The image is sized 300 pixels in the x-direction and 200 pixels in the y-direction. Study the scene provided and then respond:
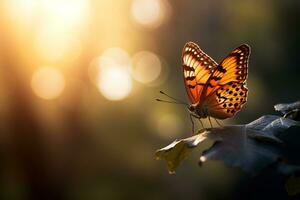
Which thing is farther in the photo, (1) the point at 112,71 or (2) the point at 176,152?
(1) the point at 112,71

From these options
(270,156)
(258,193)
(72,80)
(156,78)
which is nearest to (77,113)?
(72,80)

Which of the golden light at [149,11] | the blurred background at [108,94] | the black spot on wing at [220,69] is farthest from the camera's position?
the golden light at [149,11]

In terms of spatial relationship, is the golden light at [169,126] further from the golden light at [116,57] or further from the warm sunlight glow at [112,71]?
the golden light at [116,57]

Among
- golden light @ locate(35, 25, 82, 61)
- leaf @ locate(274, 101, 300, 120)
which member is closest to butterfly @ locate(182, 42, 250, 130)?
leaf @ locate(274, 101, 300, 120)

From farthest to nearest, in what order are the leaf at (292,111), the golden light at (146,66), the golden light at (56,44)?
the golden light at (146,66)
the golden light at (56,44)
the leaf at (292,111)

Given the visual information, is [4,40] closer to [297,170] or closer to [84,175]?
[84,175]

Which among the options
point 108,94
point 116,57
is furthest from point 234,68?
point 116,57

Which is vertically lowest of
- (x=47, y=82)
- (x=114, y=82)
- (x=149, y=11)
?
(x=114, y=82)

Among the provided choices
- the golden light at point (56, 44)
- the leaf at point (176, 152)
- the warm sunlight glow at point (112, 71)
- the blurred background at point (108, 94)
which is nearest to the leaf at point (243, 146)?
the leaf at point (176, 152)

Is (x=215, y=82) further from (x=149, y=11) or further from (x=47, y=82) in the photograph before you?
(x=149, y=11)
